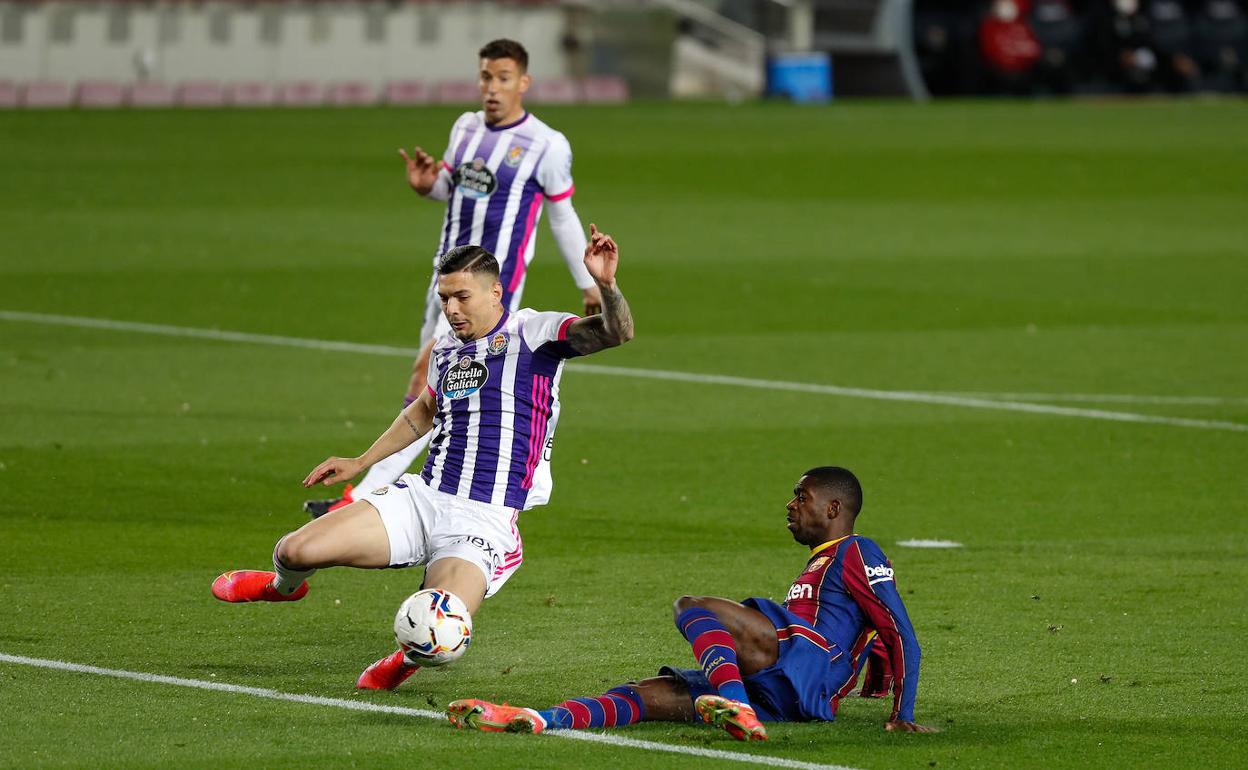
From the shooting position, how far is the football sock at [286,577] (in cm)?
734

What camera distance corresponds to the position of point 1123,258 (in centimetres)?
2216

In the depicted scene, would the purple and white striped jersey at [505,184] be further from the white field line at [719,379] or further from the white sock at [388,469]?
the white field line at [719,379]

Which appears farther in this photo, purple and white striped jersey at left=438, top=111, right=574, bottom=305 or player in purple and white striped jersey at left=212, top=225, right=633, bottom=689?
purple and white striped jersey at left=438, top=111, right=574, bottom=305

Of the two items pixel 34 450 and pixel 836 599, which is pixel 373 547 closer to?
pixel 836 599

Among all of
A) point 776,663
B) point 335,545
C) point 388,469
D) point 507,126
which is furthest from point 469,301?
point 507,126

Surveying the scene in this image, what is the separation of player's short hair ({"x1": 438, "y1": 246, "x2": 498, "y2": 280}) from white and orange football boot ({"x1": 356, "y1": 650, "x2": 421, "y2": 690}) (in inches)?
54.7

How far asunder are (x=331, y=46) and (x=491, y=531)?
1585 inches

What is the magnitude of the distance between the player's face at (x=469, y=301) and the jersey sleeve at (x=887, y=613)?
161 centimetres

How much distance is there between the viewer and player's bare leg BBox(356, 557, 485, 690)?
7168 millimetres

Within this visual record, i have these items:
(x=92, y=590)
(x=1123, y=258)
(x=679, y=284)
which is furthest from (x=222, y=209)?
(x=92, y=590)

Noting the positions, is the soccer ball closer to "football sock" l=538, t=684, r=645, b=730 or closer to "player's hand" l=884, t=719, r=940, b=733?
"football sock" l=538, t=684, r=645, b=730

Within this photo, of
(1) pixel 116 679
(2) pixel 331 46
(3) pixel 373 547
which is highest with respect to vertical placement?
(2) pixel 331 46

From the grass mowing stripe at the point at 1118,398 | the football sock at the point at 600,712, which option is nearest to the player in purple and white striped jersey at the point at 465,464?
the football sock at the point at 600,712

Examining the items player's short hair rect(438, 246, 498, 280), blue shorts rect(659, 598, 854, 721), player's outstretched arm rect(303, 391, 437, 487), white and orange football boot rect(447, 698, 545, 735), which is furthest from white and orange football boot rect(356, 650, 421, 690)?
player's short hair rect(438, 246, 498, 280)
